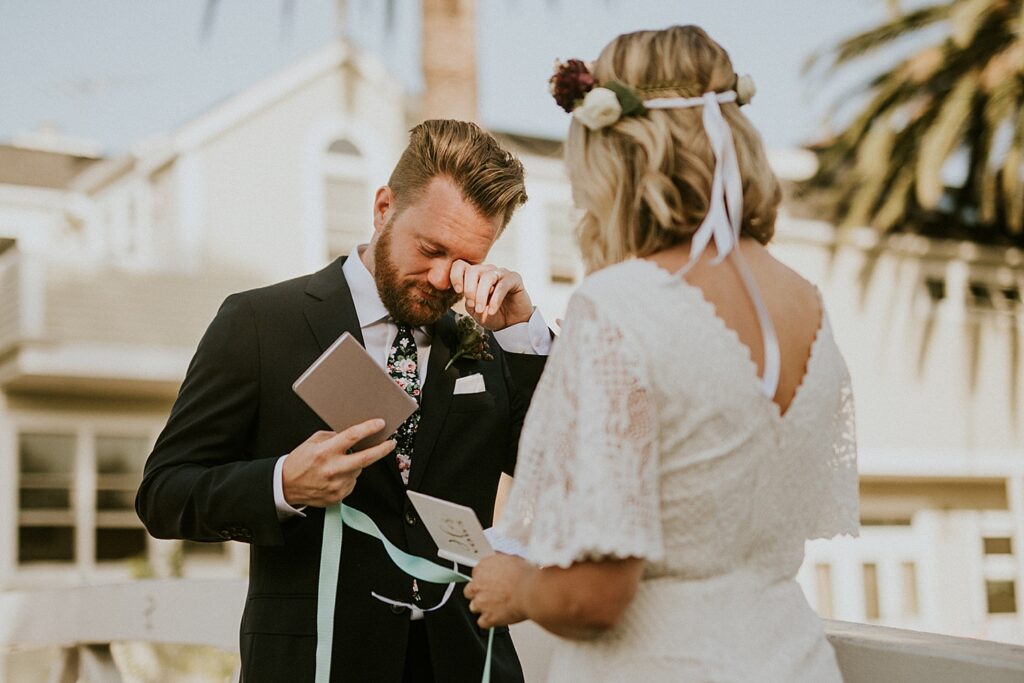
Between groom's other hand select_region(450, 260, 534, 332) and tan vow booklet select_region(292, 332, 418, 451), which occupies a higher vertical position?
groom's other hand select_region(450, 260, 534, 332)

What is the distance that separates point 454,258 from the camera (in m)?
2.95

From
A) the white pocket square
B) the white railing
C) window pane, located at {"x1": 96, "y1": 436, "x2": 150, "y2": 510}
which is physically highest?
the white pocket square

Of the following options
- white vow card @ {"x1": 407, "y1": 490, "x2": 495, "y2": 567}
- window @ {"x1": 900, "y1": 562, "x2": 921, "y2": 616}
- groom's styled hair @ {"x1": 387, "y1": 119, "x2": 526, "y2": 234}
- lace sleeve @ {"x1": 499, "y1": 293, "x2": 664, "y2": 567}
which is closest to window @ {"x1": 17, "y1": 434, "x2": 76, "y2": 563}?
groom's styled hair @ {"x1": 387, "y1": 119, "x2": 526, "y2": 234}

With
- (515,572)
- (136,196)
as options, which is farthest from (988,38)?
(515,572)

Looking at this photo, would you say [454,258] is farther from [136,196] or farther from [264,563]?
[136,196]

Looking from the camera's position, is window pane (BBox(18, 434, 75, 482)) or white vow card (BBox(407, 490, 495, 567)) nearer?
white vow card (BBox(407, 490, 495, 567))

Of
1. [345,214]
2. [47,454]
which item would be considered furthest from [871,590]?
[47,454]

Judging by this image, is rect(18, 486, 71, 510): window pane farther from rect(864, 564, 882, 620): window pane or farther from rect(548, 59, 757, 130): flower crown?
rect(548, 59, 757, 130): flower crown

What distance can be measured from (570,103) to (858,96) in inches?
620

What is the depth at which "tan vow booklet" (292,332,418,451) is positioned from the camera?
2180mm

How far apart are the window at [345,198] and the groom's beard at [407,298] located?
1282 cm

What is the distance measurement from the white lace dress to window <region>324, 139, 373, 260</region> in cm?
1397

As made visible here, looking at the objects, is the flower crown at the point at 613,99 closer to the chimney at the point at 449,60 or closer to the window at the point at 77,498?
the chimney at the point at 449,60

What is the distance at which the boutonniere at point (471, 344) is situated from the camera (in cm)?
275
